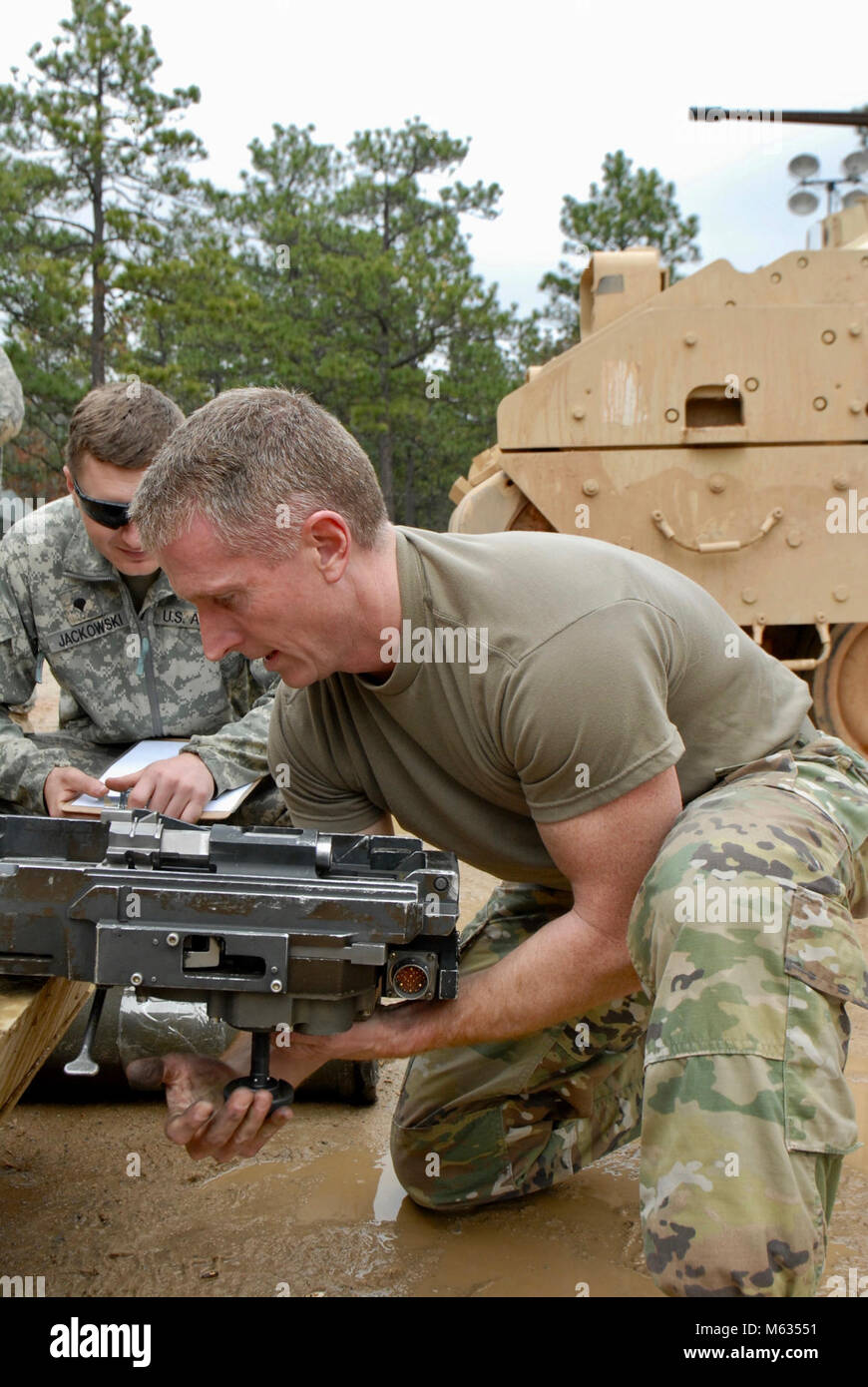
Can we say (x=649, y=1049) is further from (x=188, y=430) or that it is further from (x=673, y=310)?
(x=673, y=310)

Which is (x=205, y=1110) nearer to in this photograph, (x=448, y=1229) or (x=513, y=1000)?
(x=513, y=1000)

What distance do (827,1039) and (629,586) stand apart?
814 millimetres

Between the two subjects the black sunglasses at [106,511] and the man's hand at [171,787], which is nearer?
the man's hand at [171,787]

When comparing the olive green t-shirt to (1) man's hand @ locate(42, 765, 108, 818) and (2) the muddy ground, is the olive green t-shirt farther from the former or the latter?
(2) the muddy ground

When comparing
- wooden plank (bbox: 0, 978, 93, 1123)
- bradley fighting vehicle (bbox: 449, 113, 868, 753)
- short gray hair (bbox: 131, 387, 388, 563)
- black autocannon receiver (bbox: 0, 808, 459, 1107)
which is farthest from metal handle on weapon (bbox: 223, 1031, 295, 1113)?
bradley fighting vehicle (bbox: 449, 113, 868, 753)

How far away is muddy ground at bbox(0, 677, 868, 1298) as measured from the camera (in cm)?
253

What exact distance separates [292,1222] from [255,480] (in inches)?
64.4

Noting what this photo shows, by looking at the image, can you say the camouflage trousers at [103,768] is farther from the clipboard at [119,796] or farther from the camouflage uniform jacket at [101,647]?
the clipboard at [119,796]

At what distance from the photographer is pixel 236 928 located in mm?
1966

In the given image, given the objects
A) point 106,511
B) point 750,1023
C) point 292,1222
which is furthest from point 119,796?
point 750,1023

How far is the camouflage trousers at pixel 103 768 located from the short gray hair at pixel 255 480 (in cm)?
123

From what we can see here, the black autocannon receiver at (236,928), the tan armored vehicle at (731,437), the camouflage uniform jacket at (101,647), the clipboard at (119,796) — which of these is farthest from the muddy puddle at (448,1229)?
the tan armored vehicle at (731,437)

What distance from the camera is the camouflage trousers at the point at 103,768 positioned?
3373mm

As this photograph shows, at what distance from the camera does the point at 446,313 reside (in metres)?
19.9
